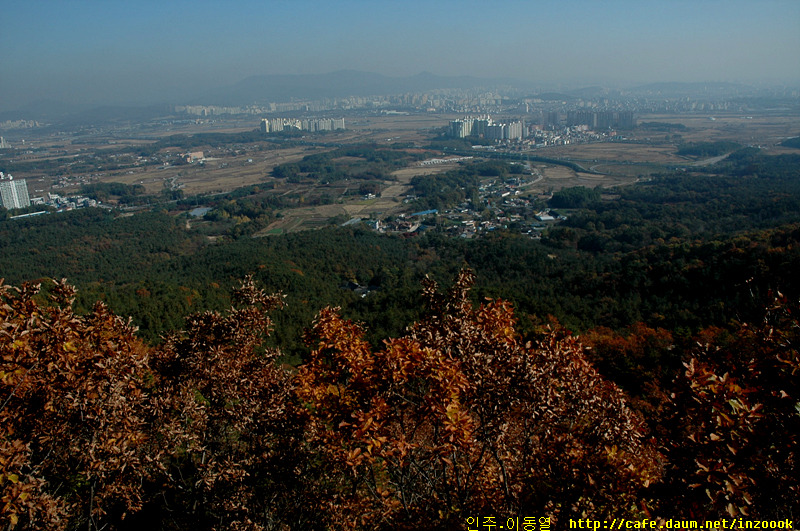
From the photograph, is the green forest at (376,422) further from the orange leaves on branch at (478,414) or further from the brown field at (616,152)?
the brown field at (616,152)

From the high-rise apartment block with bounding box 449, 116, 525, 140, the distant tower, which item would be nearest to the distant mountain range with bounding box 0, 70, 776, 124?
the high-rise apartment block with bounding box 449, 116, 525, 140

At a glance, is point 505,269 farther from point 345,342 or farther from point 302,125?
point 302,125

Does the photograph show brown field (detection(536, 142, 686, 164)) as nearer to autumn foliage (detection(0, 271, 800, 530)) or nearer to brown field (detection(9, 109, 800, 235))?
brown field (detection(9, 109, 800, 235))

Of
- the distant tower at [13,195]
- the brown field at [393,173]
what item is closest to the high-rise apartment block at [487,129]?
the brown field at [393,173]

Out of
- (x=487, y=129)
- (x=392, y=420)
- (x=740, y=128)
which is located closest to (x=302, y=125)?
(x=487, y=129)

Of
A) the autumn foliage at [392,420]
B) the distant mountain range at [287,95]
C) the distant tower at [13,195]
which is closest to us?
the autumn foliage at [392,420]
